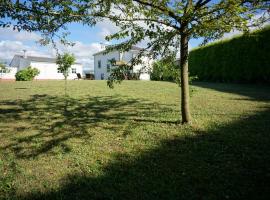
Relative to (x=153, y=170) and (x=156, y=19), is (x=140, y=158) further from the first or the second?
(x=156, y=19)

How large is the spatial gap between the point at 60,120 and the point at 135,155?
3716 mm

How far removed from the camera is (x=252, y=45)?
784 inches

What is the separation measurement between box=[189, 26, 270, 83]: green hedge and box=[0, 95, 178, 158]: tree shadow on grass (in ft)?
35.1

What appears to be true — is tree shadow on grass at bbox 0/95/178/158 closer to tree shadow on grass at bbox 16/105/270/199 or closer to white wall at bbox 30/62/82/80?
tree shadow on grass at bbox 16/105/270/199

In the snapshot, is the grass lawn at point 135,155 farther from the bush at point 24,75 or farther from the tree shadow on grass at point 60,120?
the bush at point 24,75

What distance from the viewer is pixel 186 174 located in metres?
4.40

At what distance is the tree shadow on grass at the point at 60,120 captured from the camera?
601 centimetres

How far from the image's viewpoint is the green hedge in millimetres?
18656

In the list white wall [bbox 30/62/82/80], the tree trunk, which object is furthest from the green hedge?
white wall [bbox 30/62/82/80]

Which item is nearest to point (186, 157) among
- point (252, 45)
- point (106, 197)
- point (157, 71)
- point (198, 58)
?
point (106, 197)

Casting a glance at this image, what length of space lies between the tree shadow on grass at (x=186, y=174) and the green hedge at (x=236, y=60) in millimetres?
12706

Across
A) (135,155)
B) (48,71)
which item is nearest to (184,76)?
(135,155)

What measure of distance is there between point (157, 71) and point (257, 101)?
222 inches

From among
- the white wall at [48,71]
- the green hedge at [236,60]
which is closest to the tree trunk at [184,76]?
the green hedge at [236,60]
